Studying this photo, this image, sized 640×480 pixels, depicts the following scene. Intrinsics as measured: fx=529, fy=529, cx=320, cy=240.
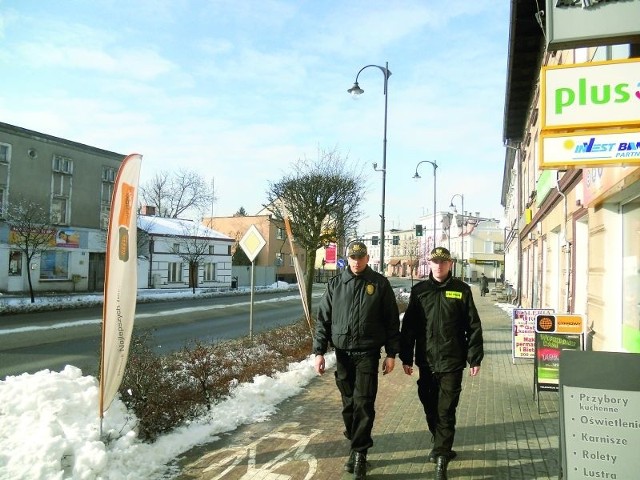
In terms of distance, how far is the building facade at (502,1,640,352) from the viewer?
3670 mm

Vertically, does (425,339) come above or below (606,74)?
below

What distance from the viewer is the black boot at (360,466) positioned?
163 inches

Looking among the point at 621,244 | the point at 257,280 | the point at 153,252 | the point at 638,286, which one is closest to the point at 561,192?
the point at 621,244

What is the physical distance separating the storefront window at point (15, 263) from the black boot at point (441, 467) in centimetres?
3102

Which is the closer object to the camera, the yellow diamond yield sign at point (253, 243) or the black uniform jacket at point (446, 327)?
the black uniform jacket at point (446, 327)

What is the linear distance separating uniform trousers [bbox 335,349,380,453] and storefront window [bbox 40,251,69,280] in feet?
102

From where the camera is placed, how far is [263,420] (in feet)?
18.9

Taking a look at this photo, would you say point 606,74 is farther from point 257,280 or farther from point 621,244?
point 257,280

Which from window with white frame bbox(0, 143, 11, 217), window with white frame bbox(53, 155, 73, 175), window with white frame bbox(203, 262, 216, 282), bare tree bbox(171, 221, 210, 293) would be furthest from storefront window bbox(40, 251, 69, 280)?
window with white frame bbox(203, 262, 216, 282)

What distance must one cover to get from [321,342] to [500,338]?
34.3 ft

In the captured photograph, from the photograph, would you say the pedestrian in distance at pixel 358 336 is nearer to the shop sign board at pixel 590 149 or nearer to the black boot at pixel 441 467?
the black boot at pixel 441 467

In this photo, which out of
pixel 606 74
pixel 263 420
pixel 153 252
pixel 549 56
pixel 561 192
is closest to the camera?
pixel 606 74

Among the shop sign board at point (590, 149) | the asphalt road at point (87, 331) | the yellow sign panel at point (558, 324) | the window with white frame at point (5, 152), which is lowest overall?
the asphalt road at point (87, 331)

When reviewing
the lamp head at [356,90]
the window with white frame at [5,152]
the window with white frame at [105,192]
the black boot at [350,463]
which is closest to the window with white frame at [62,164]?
the window with white frame at [105,192]
